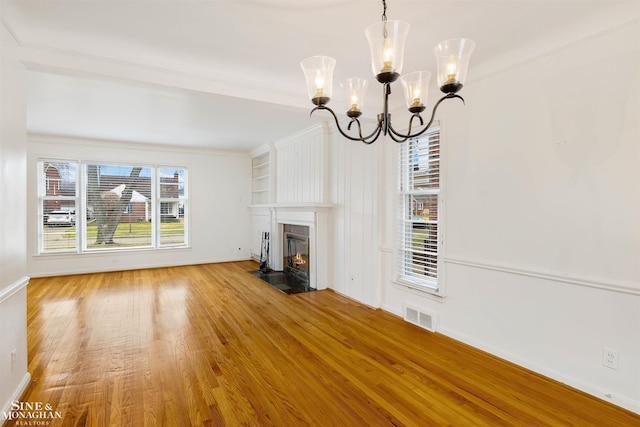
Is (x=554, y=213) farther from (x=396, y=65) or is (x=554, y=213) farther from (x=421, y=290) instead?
(x=396, y=65)

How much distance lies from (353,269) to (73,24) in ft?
12.9

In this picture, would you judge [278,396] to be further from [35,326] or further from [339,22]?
[35,326]

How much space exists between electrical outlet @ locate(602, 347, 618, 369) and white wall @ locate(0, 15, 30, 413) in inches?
158

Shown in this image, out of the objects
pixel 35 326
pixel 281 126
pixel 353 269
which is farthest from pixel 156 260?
pixel 353 269

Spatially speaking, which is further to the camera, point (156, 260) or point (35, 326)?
point (156, 260)

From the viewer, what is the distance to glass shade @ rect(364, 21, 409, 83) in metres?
1.51

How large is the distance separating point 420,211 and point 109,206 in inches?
247

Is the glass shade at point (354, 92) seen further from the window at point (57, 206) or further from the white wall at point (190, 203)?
the window at point (57, 206)

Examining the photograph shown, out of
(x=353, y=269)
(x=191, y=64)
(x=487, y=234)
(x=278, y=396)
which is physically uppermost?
(x=191, y=64)

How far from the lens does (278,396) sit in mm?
2252

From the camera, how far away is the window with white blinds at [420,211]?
342 centimetres

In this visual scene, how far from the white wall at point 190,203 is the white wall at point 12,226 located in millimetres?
4563

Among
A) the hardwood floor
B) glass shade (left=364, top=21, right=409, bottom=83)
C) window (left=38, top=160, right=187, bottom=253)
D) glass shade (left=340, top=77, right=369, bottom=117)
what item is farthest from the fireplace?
glass shade (left=364, top=21, right=409, bottom=83)

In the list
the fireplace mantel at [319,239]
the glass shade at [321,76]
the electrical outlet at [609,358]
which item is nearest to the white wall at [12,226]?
the glass shade at [321,76]
